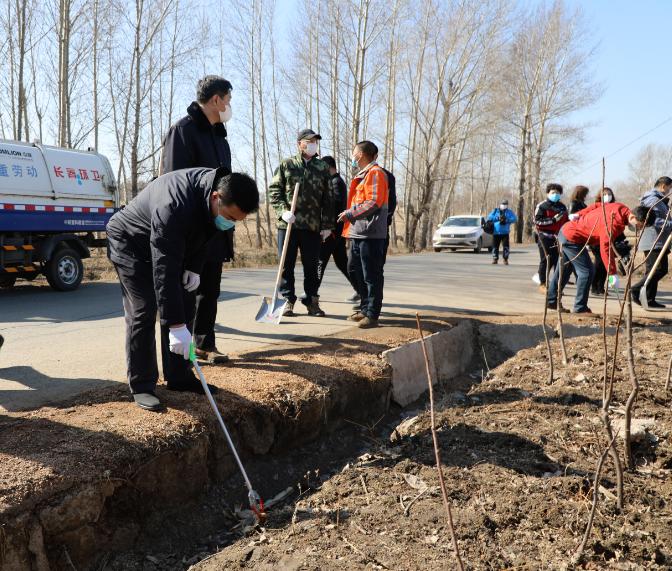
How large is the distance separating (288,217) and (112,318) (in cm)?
265

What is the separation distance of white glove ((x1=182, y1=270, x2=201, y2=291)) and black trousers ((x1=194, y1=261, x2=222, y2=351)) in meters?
0.75

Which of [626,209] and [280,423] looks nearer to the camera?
[280,423]

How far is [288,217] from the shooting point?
234 inches

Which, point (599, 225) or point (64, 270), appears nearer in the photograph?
point (599, 225)

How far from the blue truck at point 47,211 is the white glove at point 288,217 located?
17.7 ft

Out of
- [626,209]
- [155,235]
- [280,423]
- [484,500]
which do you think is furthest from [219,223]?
[626,209]

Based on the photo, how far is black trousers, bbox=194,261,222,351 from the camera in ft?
14.8

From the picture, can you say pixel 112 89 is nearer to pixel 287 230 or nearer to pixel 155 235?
pixel 287 230

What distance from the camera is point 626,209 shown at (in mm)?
6883

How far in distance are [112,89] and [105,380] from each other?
22.4m

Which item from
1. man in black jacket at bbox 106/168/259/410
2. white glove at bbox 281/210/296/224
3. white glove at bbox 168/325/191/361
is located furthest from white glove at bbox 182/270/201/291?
white glove at bbox 281/210/296/224

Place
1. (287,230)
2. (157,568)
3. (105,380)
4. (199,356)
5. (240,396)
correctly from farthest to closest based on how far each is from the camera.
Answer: (287,230) → (199,356) → (105,380) → (240,396) → (157,568)

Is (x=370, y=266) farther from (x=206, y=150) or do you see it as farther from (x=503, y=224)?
(x=503, y=224)

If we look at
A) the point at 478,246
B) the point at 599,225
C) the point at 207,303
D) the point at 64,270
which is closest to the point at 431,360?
the point at 207,303
